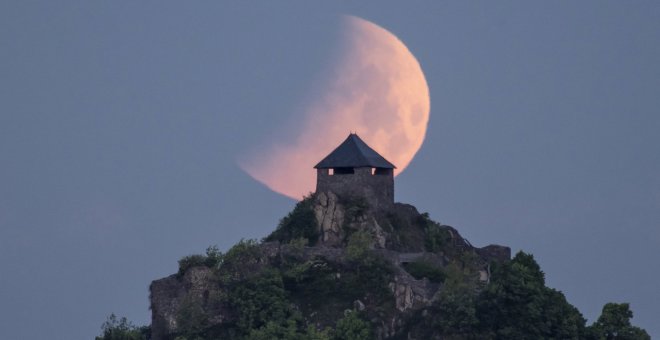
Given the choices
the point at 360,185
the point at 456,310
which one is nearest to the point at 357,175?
the point at 360,185

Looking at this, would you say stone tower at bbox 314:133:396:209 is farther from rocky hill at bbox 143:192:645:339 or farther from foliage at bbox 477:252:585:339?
foliage at bbox 477:252:585:339

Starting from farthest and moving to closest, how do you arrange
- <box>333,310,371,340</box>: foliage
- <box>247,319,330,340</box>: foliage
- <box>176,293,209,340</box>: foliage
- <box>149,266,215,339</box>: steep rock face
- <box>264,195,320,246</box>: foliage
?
<box>264,195,320,246</box>: foliage, <box>149,266,215,339</box>: steep rock face, <box>176,293,209,340</box>: foliage, <box>333,310,371,340</box>: foliage, <box>247,319,330,340</box>: foliage

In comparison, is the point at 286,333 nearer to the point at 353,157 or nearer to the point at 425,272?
the point at 425,272

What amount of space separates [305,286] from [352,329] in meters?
4.83

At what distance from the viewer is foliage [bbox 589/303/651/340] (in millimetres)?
111438

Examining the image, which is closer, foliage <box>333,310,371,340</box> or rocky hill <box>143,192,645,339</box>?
foliage <box>333,310,371,340</box>

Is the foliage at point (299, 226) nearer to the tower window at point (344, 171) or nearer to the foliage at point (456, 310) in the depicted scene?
the tower window at point (344, 171)

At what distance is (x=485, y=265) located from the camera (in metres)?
118

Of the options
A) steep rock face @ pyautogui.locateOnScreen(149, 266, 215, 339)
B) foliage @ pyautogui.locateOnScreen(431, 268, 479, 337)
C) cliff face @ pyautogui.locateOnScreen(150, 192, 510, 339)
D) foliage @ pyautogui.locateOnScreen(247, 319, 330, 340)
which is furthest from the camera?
steep rock face @ pyautogui.locateOnScreen(149, 266, 215, 339)

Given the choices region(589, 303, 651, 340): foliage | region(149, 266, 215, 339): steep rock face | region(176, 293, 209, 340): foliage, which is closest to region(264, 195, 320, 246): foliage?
region(149, 266, 215, 339): steep rock face

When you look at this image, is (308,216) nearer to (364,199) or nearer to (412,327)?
(364,199)

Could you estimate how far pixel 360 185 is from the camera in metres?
118

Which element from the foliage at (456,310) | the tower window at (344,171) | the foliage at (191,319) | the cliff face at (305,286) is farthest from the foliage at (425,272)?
the foliage at (191,319)

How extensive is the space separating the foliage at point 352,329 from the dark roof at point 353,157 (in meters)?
11.7
